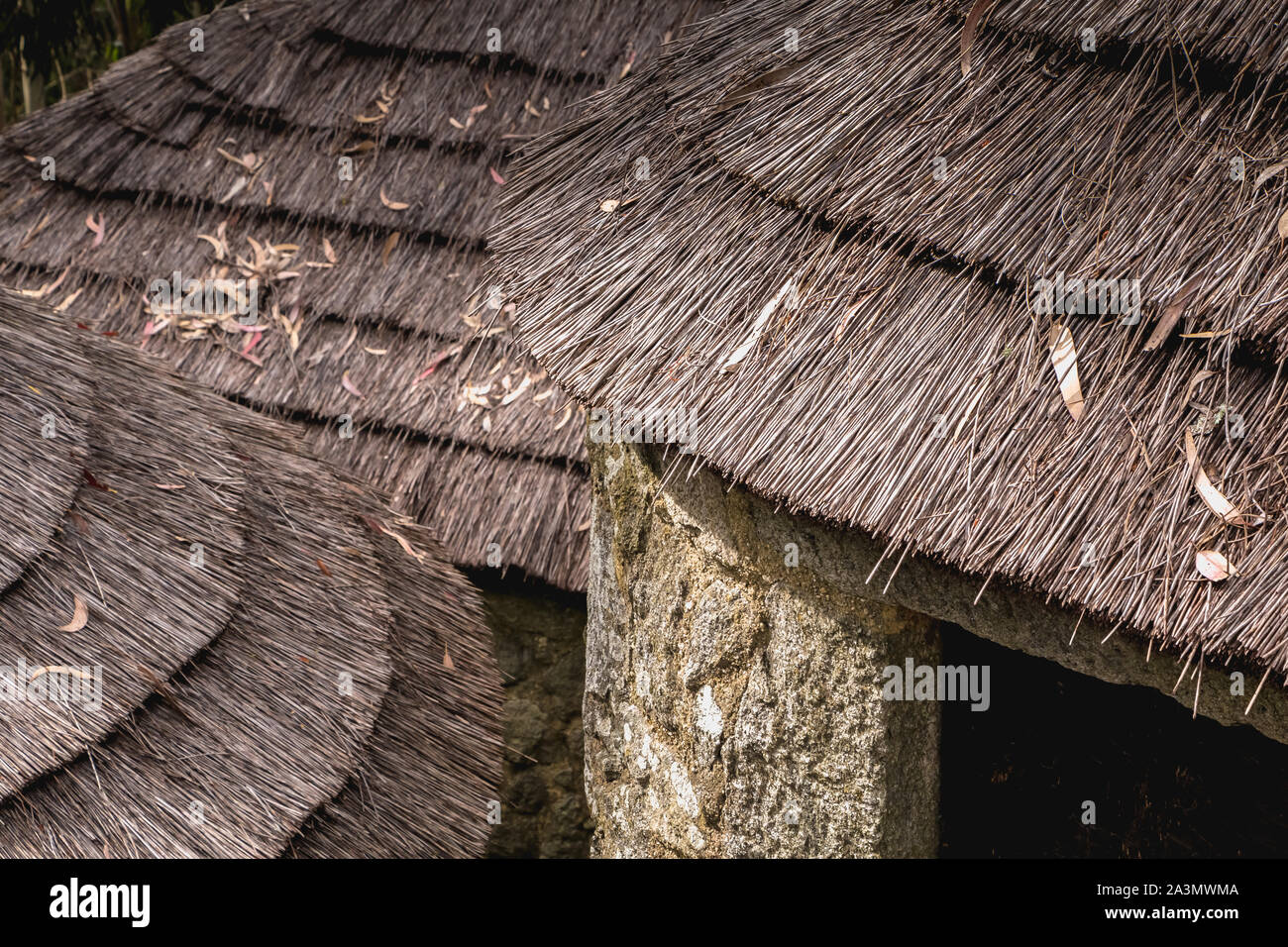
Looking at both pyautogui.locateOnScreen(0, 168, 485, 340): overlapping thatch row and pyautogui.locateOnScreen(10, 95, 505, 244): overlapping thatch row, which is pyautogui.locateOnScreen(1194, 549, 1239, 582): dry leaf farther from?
pyautogui.locateOnScreen(10, 95, 505, 244): overlapping thatch row

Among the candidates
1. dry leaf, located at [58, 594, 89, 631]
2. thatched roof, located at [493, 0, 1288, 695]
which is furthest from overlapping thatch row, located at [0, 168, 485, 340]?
dry leaf, located at [58, 594, 89, 631]

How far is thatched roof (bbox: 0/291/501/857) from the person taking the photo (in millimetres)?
2639

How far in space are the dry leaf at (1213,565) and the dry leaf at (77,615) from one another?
2.23 m

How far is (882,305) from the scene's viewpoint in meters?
2.48

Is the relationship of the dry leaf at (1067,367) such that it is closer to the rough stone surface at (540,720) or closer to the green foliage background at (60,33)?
the rough stone surface at (540,720)

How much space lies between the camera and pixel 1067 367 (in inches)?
87.3

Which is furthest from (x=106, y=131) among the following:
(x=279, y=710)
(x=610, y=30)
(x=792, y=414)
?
(x=792, y=414)

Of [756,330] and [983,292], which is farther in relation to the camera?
[756,330]

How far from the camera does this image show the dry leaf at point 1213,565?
1.95 meters

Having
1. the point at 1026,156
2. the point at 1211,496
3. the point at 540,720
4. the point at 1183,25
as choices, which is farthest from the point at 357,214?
the point at 1211,496

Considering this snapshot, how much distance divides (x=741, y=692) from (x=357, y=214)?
2845mm

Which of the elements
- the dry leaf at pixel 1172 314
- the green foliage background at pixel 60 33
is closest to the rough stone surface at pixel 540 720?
the dry leaf at pixel 1172 314

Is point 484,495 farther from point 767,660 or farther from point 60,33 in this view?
point 60,33

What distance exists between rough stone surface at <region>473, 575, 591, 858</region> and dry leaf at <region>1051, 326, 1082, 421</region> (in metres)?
2.51
